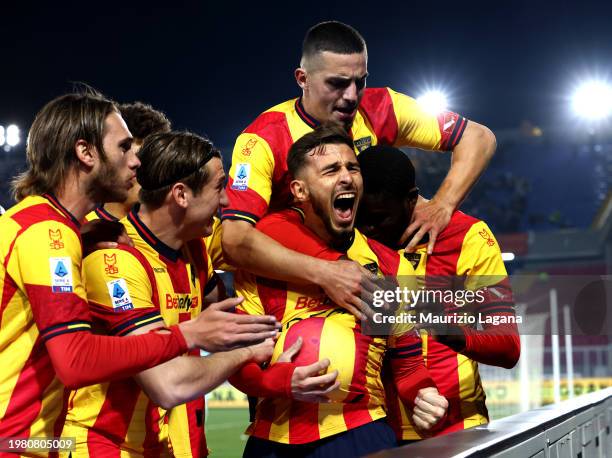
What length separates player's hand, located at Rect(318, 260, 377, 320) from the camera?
A: 9.37ft

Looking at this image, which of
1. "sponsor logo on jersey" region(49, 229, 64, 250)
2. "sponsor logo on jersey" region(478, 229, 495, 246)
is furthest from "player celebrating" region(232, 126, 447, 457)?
"sponsor logo on jersey" region(49, 229, 64, 250)

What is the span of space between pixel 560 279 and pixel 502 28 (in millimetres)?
17169

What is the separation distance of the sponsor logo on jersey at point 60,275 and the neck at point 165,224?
2.17 ft

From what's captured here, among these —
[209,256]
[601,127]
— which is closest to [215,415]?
[209,256]

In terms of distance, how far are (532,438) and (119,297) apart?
1.36 meters

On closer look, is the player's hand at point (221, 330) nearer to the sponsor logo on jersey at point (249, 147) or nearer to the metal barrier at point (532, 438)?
the metal barrier at point (532, 438)

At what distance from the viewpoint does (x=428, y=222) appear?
3.51m

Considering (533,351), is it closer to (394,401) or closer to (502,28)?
(394,401)

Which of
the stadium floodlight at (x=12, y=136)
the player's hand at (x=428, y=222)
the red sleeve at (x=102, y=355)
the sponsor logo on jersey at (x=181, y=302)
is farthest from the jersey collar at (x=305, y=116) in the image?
the stadium floodlight at (x=12, y=136)

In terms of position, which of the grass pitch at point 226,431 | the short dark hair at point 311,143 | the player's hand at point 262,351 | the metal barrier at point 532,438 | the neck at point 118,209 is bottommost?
the grass pitch at point 226,431

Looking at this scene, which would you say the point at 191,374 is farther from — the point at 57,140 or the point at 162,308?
the point at 57,140

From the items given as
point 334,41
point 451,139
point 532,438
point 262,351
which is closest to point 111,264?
point 262,351

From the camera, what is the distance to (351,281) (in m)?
2.85

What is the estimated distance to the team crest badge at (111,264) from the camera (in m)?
2.79
